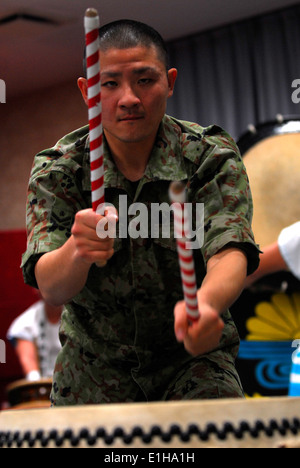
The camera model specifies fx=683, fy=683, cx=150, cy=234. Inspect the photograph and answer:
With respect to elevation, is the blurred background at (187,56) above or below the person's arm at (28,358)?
above

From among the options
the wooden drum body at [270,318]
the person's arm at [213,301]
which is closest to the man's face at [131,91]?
the person's arm at [213,301]

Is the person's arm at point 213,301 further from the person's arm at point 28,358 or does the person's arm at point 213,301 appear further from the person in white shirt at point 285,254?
the person's arm at point 28,358

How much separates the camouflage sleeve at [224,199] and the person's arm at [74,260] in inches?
6.9

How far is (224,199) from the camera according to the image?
1.06 m

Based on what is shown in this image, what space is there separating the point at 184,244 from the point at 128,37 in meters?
0.47

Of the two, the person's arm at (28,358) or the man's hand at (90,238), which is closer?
the man's hand at (90,238)

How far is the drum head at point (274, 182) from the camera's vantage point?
2.61 meters

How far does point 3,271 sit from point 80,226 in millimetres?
3931

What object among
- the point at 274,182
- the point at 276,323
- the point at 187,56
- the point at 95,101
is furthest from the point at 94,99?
the point at 187,56

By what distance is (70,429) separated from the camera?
0.75 m

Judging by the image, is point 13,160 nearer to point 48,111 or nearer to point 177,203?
point 48,111

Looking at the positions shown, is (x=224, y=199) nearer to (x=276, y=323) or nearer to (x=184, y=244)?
(x=184, y=244)

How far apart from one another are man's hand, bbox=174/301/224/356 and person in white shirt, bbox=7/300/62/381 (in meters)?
2.95
